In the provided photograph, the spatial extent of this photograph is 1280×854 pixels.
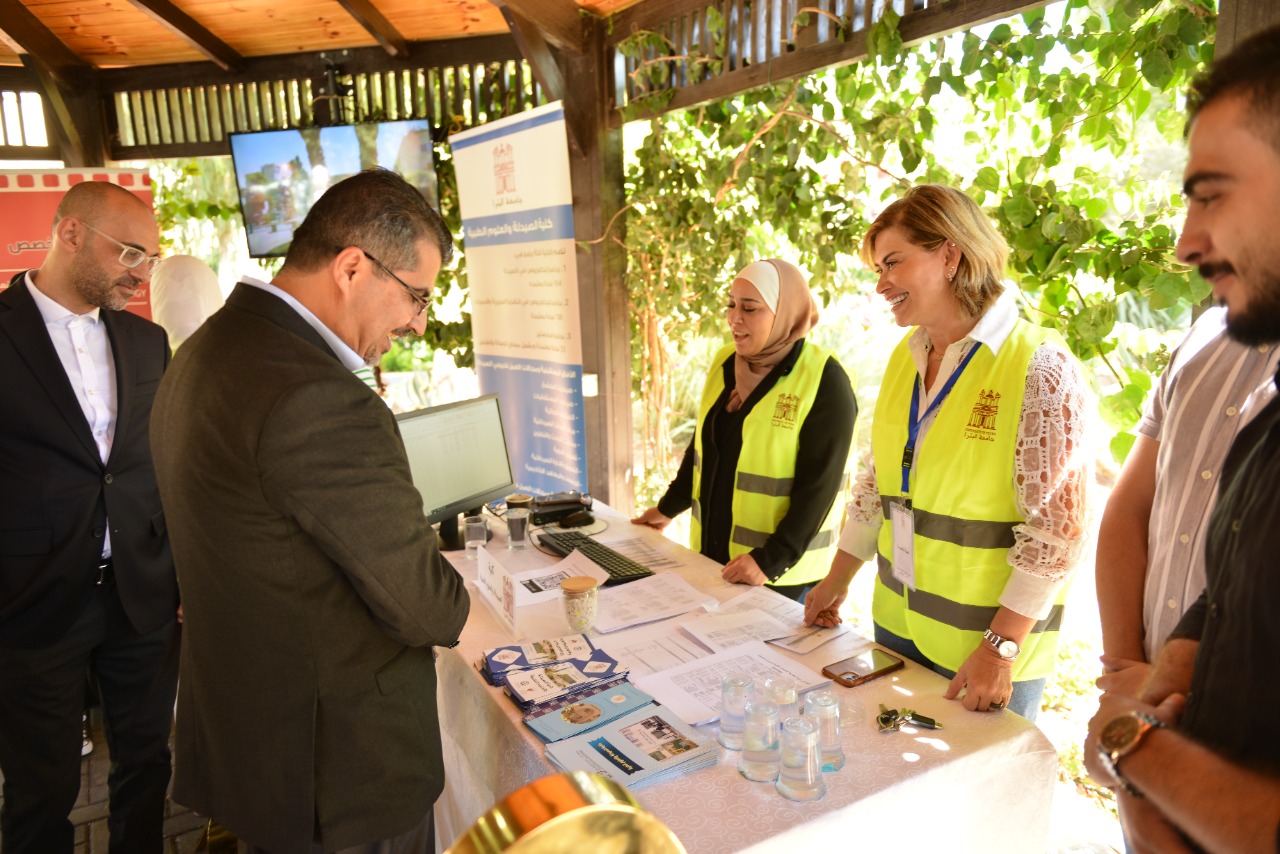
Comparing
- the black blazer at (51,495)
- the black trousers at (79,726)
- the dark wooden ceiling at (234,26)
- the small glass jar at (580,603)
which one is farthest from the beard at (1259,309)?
the dark wooden ceiling at (234,26)

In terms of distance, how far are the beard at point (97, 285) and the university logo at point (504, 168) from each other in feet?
6.85

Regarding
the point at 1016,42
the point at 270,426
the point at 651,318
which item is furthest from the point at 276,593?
the point at 651,318

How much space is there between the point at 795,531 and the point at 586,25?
2784mm

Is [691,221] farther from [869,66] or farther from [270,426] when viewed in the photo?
[270,426]

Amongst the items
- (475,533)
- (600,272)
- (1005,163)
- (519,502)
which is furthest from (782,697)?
(600,272)

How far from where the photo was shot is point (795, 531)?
89.1 inches

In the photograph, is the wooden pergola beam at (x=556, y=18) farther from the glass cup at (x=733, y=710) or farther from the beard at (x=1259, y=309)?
the beard at (x=1259, y=309)

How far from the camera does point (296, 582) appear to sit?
1.26m

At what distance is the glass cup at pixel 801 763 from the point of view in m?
1.23

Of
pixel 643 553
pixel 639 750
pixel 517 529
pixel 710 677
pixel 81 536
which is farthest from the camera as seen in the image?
pixel 517 529

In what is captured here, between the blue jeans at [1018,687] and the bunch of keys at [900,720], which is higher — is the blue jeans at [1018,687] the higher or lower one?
the lower one

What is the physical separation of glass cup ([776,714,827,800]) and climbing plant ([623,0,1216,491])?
51.1 inches

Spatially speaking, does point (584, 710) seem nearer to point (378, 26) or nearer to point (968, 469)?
point (968, 469)

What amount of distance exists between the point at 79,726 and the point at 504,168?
292 centimetres
